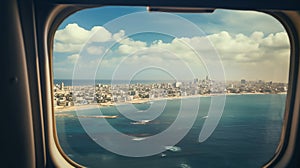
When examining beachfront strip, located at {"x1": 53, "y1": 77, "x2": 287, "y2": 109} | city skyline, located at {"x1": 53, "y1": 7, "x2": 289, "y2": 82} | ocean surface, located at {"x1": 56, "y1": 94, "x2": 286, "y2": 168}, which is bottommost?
ocean surface, located at {"x1": 56, "y1": 94, "x2": 286, "y2": 168}

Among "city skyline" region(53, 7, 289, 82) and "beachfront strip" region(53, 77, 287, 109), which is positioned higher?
"city skyline" region(53, 7, 289, 82)

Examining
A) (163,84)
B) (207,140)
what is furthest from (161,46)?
(207,140)

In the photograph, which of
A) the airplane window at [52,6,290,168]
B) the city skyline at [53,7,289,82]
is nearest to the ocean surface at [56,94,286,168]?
the airplane window at [52,6,290,168]

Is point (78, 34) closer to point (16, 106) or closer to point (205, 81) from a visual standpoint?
point (16, 106)

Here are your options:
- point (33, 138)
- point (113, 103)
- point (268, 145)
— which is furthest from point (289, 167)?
point (33, 138)

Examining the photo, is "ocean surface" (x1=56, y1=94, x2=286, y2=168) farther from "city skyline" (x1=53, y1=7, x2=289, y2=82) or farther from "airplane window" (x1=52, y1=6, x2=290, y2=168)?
"city skyline" (x1=53, y1=7, x2=289, y2=82)

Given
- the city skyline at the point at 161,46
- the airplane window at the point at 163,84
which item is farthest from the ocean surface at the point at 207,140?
the city skyline at the point at 161,46
